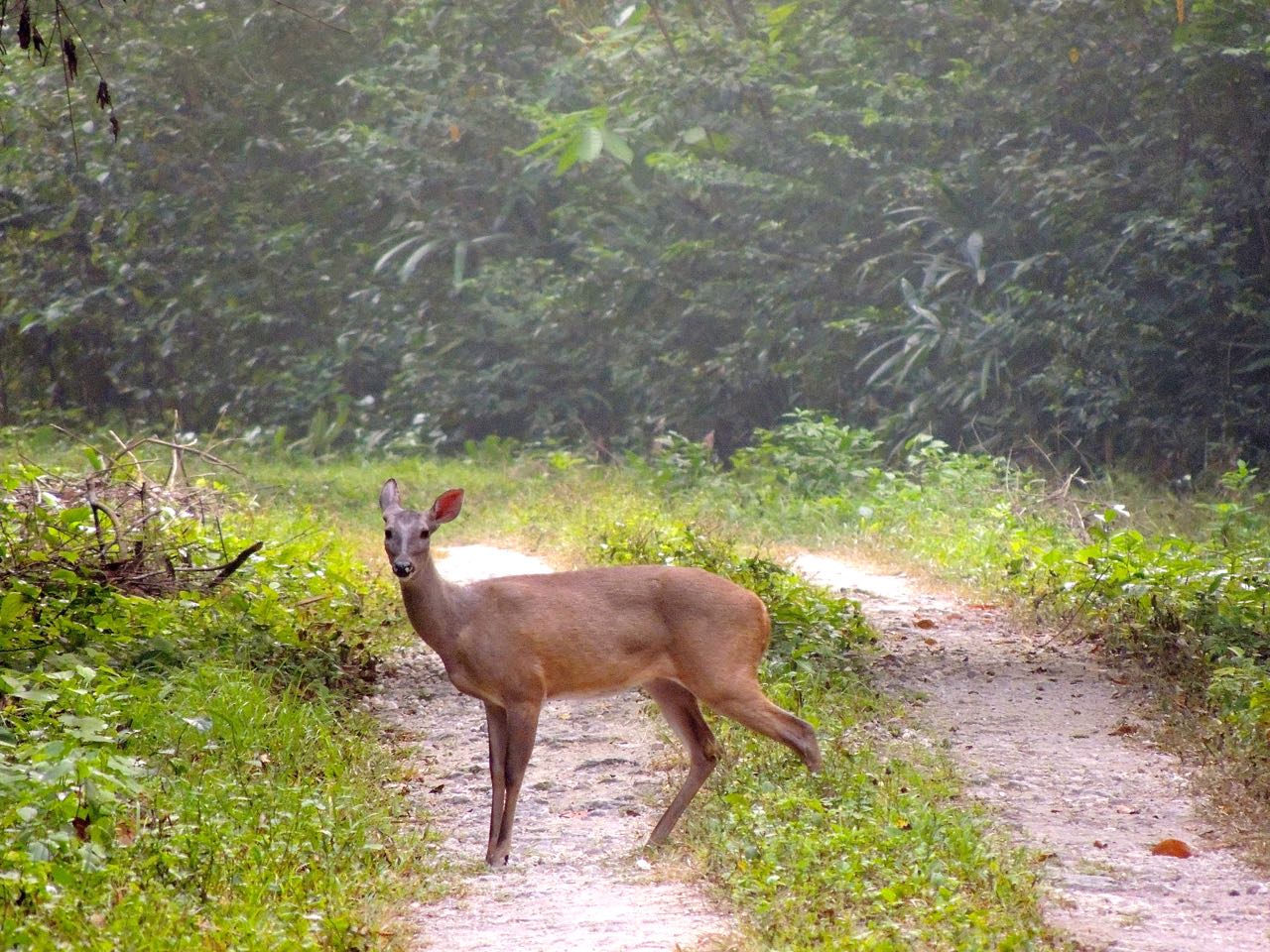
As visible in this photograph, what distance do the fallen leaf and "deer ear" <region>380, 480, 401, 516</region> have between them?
9.82 ft

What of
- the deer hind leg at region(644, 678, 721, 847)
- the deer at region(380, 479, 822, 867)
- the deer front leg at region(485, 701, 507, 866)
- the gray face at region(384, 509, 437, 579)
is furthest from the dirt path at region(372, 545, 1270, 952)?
the gray face at region(384, 509, 437, 579)

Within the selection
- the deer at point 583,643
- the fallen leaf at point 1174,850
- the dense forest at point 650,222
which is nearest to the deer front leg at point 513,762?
the deer at point 583,643

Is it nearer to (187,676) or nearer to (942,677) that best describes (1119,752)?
(942,677)

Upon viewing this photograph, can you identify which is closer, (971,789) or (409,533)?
(409,533)

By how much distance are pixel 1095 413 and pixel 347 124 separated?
1119 cm

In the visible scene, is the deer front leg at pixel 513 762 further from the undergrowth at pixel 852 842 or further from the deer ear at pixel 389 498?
the deer ear at pixel 389 498

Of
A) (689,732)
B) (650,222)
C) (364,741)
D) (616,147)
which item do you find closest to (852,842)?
(689,732)

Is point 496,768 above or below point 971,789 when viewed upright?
above

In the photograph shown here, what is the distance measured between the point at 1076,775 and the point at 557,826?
217cm

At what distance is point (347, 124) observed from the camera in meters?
22.0

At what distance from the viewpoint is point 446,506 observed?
6.20 metres

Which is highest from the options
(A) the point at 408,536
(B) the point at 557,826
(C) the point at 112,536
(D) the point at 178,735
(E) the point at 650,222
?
(A) the point at 408,536

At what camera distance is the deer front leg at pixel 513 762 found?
5711 millimetres

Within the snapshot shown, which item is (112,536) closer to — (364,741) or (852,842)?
(364,741)
